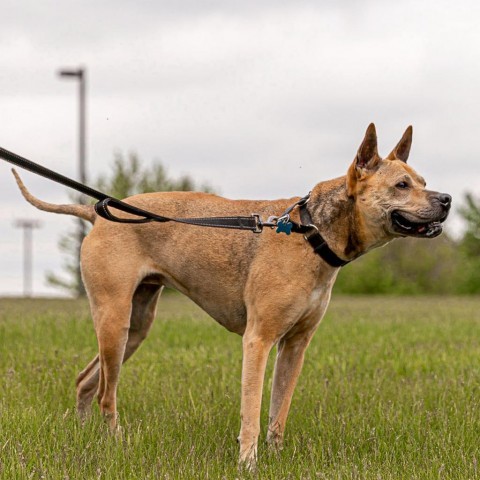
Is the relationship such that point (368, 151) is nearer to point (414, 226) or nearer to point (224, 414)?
point (414, 226)

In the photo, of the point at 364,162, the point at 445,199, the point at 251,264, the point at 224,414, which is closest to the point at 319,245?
the point at 251,264

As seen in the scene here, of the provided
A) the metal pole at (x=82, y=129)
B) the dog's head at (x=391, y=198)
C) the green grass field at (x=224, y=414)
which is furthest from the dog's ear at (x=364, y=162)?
the metal pole at (x=82, y=129)

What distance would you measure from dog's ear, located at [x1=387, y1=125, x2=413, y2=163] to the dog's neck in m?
0.56

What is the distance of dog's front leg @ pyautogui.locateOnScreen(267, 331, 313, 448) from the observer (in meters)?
5.95

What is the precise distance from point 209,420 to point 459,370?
160 inches

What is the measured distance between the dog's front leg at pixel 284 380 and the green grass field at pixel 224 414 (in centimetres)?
17

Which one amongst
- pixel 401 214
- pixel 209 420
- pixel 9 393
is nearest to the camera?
pixel 401 214

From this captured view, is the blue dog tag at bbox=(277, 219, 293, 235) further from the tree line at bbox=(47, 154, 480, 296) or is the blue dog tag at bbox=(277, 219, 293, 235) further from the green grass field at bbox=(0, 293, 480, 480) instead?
the tree line at bbox=(47, 154, 480, 296)

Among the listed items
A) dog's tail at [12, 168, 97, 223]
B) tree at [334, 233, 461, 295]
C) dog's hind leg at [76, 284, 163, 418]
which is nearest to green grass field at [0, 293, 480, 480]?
dog's hind leg at [76, 284, 163, 418]

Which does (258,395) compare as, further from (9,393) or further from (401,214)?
(9,393)

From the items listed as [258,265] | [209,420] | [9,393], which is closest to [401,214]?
[258,265]

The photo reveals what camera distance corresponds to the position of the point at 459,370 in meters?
9.30

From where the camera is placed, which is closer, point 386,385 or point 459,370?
point 386,385

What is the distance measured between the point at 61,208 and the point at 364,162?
101 inches
